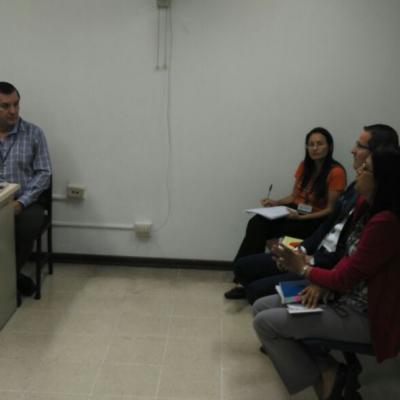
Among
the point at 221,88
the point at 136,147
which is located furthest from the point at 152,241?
the point at 221,88

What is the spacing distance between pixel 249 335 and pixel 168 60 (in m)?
1.72

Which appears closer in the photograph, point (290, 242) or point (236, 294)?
point (290, 242)

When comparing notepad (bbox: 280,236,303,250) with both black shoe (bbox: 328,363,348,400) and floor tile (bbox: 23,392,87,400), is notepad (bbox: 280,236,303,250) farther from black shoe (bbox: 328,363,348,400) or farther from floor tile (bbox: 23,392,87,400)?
floor tile (bbox: 23,392,87,400)

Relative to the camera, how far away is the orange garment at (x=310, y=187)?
114 inches

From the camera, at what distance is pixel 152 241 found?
11.4 feet

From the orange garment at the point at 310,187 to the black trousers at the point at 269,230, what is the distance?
0.41 ft

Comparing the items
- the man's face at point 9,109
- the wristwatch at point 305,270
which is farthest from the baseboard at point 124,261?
the wristwatch at point 305,270

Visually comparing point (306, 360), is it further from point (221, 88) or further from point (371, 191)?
point (221, 88)

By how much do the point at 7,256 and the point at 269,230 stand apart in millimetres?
1496

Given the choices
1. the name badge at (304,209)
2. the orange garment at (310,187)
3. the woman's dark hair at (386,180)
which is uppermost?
the woman's dark hair at (386,180)

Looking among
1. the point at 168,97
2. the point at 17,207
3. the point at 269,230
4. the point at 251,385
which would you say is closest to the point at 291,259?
the point at 251,385

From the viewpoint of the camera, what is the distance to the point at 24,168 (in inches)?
119

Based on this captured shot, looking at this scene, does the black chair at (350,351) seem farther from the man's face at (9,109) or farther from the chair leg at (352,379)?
the man's face at (9,109)

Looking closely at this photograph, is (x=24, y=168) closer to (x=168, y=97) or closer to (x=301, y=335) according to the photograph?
(x=168, y=97)
